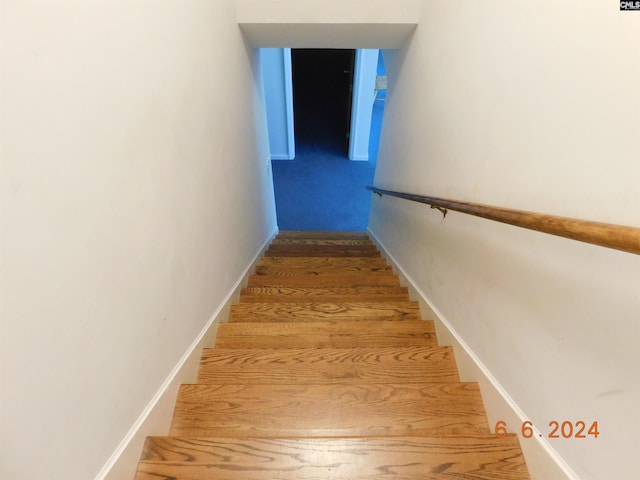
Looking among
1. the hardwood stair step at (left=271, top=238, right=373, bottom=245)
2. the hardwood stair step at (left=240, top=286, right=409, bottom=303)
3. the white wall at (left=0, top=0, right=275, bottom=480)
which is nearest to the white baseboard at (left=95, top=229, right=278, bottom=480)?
the white wall at (left=0, top=0, right=275, bottom=480)

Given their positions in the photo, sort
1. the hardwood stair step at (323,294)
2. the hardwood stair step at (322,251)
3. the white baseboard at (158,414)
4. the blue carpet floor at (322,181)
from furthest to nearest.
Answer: the blue carpet floor at (322,181) < the hardwood stair step at (322,251) < the hardwood stair step at (323,294) < the white baseboard at (158,414)

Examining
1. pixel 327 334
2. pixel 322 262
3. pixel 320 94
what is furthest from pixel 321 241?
pixel 320 94

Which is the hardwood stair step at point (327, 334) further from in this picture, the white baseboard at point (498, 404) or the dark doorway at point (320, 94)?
the dark doorway at point (320, 94)

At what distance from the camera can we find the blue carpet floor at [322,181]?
479 centimetres

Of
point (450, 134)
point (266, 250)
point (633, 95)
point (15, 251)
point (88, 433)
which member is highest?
point (633, 95)

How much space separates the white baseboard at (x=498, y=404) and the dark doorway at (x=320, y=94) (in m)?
5.29

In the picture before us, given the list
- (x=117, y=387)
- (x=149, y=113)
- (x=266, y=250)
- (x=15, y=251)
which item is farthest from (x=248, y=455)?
(x=266, y=250)

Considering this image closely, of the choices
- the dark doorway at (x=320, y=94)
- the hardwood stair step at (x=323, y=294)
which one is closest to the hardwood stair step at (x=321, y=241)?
the hardwood stair step at (x=323, y=294)

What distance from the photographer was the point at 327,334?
4.92 ft

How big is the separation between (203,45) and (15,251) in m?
1.24

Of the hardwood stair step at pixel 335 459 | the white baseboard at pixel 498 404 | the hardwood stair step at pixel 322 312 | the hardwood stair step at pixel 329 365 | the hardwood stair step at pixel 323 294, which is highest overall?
the white baseboard at pixel 498 404

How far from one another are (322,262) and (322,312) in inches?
32.9

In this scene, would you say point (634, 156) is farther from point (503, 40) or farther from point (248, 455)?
point (248, 455)

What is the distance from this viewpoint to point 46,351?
618 mm
